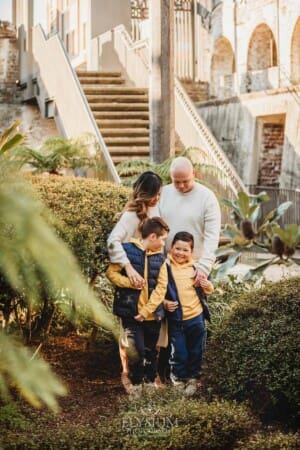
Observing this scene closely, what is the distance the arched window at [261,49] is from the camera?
23.3 m

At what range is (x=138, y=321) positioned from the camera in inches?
218

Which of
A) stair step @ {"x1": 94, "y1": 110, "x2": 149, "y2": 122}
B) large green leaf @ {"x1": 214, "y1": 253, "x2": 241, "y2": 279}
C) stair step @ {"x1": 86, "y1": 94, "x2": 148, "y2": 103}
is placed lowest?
large green leaf @ {"x1": 214, "y1": 253, "x2": 241, "y2": 279}

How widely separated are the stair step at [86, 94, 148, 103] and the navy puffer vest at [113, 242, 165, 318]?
35.2 ft

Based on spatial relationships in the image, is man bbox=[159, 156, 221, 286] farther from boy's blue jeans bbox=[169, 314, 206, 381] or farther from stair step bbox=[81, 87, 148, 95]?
stair step bbox=[81, 87, 148, 95]

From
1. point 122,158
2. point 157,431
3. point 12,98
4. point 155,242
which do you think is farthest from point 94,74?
point 157,431

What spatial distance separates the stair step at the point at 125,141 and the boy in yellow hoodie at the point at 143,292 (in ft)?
29.6

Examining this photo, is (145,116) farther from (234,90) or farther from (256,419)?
(256,419)

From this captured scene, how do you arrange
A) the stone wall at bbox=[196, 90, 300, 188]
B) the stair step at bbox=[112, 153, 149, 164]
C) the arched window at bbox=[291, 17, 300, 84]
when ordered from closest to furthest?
the stair step at bbox=[112, 153, 149, 164] → the stone wall at bbox=[196, 90, 300, 188] → the arched window at bbox=[291, 17, 300, 84]

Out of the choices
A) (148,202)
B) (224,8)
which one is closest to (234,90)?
(224,8)

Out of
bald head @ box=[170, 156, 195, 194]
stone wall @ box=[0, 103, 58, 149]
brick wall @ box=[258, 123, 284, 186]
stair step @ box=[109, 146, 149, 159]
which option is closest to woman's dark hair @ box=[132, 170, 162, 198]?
bald head @ box=[170, 156, 195, 194]

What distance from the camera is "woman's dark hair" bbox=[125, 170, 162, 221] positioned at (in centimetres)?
562

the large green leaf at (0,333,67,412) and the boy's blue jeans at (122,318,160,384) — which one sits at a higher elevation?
the large green leaf at (0,333,67,412)

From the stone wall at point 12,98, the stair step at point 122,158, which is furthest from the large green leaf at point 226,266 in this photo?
the stone wall at point 12,98

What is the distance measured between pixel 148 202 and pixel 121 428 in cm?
190
